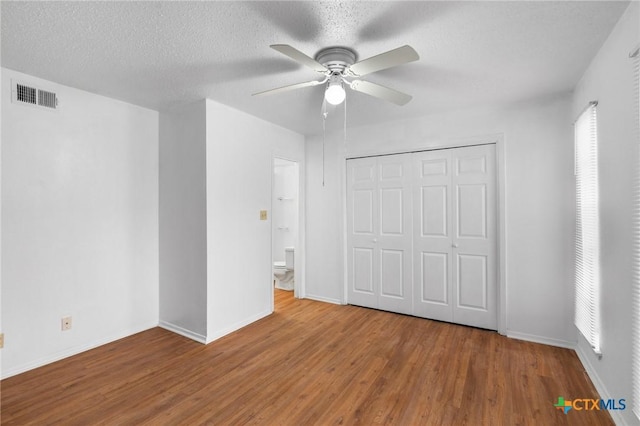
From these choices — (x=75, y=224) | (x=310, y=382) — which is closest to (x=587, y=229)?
(x=310, y=382)

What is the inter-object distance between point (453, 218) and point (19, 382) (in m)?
4.34

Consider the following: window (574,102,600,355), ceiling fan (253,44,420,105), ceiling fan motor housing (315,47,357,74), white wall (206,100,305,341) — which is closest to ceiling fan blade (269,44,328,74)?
ceiling fan (253,44,420,105)

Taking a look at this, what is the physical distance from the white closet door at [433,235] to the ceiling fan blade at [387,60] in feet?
6.73

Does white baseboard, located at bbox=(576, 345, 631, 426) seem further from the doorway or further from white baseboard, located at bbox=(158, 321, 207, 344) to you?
the doorway

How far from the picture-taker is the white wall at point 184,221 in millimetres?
3180

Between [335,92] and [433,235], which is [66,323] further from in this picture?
[433,235]

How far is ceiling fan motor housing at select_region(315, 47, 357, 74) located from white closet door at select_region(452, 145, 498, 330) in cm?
203

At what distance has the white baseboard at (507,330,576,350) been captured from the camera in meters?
2.97

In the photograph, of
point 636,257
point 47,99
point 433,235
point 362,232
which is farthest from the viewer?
point 362,232

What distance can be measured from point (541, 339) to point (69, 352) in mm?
4617

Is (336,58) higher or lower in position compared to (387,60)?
higher

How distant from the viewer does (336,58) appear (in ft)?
6.91

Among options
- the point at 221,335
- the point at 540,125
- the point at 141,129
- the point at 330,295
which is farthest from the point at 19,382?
the point at 540,125

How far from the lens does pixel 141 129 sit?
3438 mm
